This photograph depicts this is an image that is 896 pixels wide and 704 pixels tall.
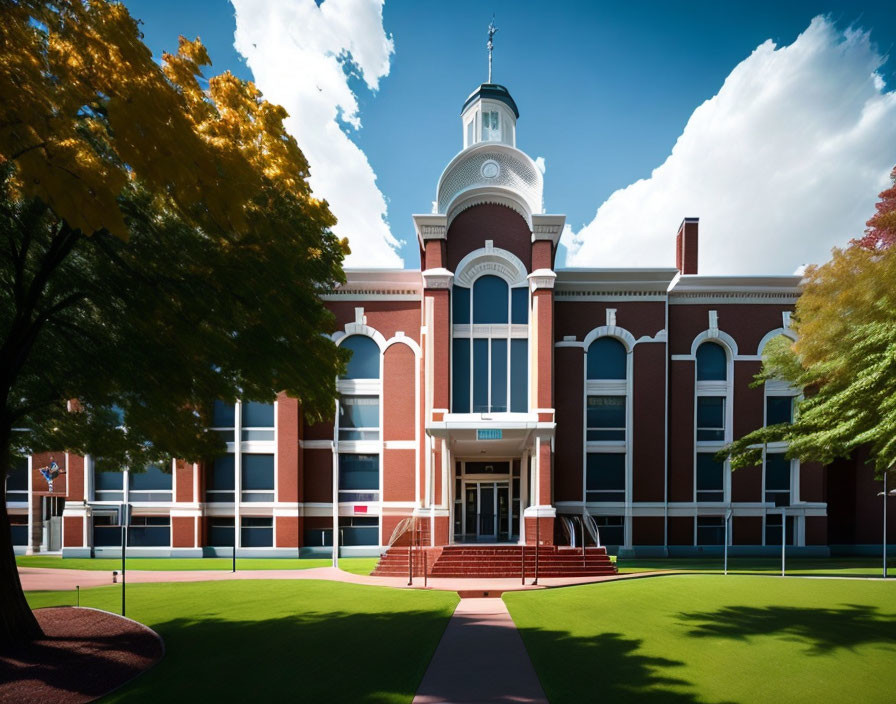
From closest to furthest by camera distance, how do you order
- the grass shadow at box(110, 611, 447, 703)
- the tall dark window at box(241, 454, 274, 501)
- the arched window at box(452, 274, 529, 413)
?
the grass shadow at box(110, 611, 447, 703), the arched window at box(452, 274, 529, 413), the tall dark window at box(241, 454, 274, 501)

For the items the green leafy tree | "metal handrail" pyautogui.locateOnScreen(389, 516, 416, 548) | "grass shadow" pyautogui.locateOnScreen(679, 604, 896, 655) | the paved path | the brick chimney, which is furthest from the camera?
the brick chimney

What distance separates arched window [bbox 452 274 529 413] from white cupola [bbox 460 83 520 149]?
25.1 ft

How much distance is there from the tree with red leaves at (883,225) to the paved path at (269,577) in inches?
453

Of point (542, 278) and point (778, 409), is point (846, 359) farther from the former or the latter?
point (778, 409)

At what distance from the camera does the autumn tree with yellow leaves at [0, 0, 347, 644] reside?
568 centimetres

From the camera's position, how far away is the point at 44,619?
10.1m

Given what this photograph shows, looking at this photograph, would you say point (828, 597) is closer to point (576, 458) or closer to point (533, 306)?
point (576, 458)

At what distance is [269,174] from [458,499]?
684 inches

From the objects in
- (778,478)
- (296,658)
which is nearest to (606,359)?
(778,478)

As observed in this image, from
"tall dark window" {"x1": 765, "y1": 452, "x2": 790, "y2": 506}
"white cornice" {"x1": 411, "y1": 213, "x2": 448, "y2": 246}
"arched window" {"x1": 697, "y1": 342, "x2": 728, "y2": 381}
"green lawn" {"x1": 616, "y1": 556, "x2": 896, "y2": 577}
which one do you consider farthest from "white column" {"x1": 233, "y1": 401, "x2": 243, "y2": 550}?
"tall dark window" {"x1": 765, "y1": 452, "x2": 790, "y2": 506}

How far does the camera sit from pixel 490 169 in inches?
Answer: 871

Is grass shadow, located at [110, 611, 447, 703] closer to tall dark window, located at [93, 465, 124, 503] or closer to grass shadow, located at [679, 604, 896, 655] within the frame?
grass shadow, located at [679, 604, 896, 655]

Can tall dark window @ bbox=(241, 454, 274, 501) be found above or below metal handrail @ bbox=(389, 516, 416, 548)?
above

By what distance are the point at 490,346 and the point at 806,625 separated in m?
13.8
